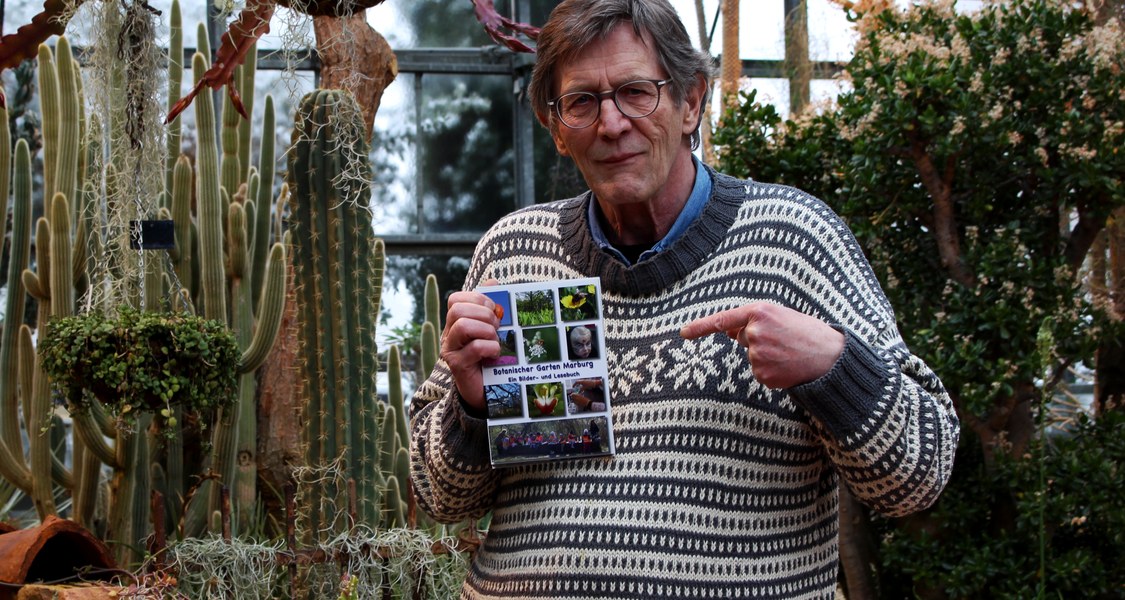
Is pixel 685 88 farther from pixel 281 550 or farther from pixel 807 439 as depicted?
pixel 281 550

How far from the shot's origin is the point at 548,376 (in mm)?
1634

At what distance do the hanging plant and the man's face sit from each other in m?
2.03

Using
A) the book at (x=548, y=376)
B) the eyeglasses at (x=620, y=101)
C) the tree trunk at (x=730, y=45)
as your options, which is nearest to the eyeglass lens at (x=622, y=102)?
the eyeglasses at (x=620, y=101)

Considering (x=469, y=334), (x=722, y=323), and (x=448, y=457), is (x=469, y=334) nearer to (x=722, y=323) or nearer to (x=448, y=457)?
(x=448, y=457)

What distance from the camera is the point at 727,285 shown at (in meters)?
1.71

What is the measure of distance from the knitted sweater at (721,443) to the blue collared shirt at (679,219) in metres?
0.02

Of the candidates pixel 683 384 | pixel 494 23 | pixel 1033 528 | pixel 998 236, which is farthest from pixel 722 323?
pixel 1033 528

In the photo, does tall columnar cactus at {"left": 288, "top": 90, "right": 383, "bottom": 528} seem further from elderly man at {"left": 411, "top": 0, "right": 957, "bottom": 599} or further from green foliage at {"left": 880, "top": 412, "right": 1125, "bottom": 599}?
green foliage at {"left": 880, "top": 412, "right": 1125, "bottom": 599}

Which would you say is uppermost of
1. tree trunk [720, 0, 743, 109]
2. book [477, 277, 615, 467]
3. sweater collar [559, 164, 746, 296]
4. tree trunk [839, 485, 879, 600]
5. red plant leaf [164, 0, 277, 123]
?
tree trunk [720, 0, 743, 109]

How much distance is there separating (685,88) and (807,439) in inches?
22.6

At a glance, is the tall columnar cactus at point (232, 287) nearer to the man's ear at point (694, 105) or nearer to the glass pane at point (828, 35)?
the man's ear at point (694, 105)

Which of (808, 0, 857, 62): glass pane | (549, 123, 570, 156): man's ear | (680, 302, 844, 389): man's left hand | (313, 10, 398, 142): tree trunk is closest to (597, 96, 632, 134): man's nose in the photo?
(549, 123, 570, 156): man's ear

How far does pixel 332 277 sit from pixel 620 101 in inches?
62.6

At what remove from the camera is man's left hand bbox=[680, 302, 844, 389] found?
1.48 m
